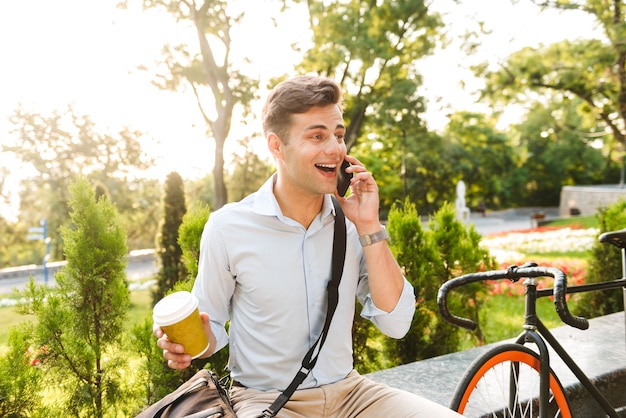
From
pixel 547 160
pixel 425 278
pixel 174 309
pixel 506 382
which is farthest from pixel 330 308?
pixel 547 160

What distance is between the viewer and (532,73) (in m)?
17.0

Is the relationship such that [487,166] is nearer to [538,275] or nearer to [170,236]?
[170,236]

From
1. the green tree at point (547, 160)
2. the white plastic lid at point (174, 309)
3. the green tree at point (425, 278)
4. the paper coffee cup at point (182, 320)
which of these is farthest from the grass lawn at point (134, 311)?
the green tree at point (547, 160)

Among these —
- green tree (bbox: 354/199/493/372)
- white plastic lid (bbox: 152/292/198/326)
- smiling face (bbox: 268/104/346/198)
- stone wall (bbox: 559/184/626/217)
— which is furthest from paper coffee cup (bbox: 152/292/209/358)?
stone wall (bbox: 559/184/626/217)

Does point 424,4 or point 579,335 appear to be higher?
point 424,4

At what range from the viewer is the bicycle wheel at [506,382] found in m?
2.04

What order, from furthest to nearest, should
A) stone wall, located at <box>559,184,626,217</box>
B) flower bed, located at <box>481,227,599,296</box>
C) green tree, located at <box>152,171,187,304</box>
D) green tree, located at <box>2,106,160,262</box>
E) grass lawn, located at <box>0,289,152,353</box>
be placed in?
stone wall, located at <box>559,184,626,217</box> → green tree, located at <box>2,106,160,262</box> → flower bed, located at <box>481,227,599,296</box> → green tree, located at <box>152,171,187,304</box> → grass lawn, located at <box>0,289,152,353</box>

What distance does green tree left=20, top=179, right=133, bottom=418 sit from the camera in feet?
9.21

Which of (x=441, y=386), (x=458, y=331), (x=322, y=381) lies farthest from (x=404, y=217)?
(x=322, y=381)

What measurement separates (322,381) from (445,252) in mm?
2674

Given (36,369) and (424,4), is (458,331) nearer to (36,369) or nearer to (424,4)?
(36,369)

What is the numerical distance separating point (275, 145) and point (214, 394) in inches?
36.3

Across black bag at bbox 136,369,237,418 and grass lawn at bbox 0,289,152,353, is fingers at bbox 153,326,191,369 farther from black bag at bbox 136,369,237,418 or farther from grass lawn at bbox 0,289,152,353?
grass lawn at bbox 0,289,152,353

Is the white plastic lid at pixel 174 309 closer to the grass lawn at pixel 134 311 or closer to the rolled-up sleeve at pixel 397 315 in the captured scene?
the rolled-up sleeve at pixel 397 315
